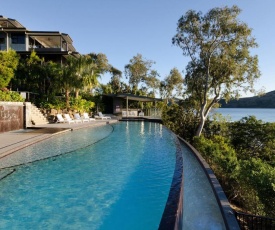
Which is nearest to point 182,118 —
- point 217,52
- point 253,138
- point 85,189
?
point 217,52

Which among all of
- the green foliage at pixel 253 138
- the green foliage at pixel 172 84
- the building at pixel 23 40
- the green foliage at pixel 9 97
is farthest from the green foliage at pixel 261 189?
the green foliage at pixel 172 84

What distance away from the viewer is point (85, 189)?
574 cm

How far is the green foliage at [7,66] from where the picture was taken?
20.0 m

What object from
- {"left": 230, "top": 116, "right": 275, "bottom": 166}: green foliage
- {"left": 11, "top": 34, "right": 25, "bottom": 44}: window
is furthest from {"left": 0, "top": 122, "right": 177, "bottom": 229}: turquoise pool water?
{"left": 11, "top": 34, "right": 25, "bottom": 44}: window

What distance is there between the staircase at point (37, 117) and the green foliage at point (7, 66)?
297cm

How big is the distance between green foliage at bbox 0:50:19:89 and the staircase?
297 cm

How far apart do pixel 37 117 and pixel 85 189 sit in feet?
49.6

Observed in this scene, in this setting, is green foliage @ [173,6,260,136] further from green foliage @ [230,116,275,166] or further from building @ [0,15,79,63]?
building @ [0,15,79,63]

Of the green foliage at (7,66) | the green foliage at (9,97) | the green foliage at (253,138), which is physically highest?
the green foliage at (7,66)

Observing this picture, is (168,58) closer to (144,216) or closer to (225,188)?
(225,188)

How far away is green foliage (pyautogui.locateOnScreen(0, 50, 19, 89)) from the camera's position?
65.8 ft

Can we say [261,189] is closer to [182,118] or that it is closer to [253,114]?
[182,118]

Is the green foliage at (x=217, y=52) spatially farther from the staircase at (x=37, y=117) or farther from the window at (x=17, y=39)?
the window at (x=17, y=39)


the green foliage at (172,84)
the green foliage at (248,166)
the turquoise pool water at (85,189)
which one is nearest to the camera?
the turquoise pool water at (85,189)
